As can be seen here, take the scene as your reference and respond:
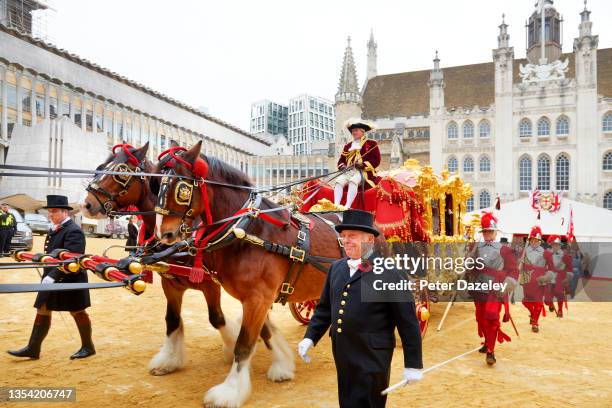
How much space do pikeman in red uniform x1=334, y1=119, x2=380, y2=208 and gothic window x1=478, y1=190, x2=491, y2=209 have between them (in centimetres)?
Result: 4099

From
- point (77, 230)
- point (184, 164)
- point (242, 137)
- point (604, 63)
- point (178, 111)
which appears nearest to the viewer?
point (184, 164)

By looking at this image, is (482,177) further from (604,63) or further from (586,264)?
(586,264)

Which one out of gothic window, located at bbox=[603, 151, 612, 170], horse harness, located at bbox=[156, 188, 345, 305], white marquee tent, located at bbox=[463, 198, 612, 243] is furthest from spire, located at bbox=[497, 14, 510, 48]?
horse harness, located at bbox=[156, 188, 345, 305]

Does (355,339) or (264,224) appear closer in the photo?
(355,339)

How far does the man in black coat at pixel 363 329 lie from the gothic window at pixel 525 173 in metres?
45.1

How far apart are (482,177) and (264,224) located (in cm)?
4388

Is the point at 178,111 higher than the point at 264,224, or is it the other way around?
the point at 178,111

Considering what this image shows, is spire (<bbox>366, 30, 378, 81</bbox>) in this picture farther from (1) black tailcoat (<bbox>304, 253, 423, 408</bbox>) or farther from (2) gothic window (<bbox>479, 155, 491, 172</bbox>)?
(1) black tailcoat (<bbox>304, 253, 423, 408</bbox>)

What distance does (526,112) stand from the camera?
43.9 m

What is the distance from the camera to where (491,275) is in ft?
22.5

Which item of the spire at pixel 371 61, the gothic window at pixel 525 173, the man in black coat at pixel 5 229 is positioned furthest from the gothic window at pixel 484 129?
the man in black coat at pixel 5 229

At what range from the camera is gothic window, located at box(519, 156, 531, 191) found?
43.3 meters

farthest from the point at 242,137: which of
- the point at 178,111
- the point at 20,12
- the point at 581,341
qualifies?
the point at 581,341

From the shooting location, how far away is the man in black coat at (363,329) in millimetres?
2863
